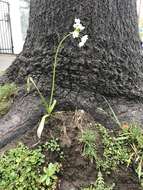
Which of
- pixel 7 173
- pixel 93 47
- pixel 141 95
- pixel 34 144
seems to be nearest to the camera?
pixel 7 173

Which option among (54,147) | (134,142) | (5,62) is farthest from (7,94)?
(5,62)

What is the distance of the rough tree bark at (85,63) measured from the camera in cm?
214

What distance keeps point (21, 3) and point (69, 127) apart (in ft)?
34.0

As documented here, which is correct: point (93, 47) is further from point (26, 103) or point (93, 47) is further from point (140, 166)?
point (140, 166)

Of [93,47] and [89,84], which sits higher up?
[93,47]

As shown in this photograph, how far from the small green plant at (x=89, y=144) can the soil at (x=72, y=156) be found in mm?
33

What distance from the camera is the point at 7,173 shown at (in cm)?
179

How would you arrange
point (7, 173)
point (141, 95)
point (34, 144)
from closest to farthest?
1. point (7, 173)
2. point (34, 144)
3. point (141, 95)

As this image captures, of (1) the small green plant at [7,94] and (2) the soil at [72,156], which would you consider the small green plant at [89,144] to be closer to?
(2) the soil at [72,156]

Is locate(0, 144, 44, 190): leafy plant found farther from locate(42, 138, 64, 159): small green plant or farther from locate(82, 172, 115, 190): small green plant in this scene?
locate(82, 172, 115, 190): small green plant

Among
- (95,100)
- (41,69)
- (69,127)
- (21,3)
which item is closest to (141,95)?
(95,100)

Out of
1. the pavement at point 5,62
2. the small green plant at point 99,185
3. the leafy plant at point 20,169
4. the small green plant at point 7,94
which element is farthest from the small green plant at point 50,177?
the pavement at point 5,62

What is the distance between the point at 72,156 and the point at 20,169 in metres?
0.36

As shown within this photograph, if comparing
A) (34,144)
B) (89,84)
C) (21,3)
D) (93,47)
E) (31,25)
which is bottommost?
(34,144)
